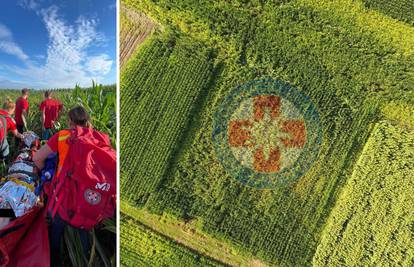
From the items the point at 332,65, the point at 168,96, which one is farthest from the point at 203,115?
the point at 332,65

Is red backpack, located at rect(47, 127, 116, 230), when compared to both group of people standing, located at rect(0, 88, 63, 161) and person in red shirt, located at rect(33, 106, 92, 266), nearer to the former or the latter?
person in red shirt, located at rect(33, 106, 92, 266)

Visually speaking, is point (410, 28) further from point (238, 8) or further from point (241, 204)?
point (241, 204)

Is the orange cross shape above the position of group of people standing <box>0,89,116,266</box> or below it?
above

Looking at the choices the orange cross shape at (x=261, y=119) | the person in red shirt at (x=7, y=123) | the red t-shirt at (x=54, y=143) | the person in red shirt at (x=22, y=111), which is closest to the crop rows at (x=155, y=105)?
the orange cross shape at (x=261, y=119)

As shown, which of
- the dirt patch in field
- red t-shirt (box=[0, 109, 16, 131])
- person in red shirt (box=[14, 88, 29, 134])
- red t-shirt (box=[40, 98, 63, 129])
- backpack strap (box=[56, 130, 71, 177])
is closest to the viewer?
backpack strap (box=[56, 130, 71, 177])

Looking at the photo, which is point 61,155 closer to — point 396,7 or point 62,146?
point 62,146

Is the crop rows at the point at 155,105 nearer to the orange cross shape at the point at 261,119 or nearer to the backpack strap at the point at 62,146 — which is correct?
the orange cross shape at the point at 261,119

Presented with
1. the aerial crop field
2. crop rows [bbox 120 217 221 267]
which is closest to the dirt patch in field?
the aerial crop field
